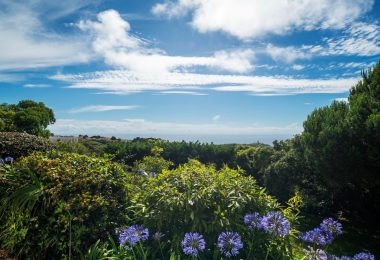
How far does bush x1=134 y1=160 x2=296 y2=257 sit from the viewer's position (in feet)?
12.8

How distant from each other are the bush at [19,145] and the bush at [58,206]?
4450 millimetres

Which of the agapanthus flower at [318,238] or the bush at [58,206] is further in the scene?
the bush at [58,206]

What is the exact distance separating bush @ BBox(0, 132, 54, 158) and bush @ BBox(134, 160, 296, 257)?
20.2 feet

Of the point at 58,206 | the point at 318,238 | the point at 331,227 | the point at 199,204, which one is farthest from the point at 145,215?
the point at 331,227

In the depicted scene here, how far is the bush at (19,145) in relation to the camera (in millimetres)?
9016

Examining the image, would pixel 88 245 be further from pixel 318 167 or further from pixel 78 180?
pixel 318 167

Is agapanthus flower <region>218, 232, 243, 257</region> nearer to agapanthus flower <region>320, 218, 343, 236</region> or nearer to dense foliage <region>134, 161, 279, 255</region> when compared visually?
dense foliage <region>134, 161, 279, 255</region>

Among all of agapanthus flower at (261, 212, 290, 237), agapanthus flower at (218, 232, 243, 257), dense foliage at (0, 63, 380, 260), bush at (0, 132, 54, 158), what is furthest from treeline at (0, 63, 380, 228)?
agapanthus flower at (261, 212, 290, 237)

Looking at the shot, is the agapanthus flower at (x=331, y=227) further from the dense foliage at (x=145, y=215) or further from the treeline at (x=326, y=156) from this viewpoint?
the treeline at (x=326, y=156)

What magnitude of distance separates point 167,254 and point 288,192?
1138cm

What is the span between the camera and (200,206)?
397 cm

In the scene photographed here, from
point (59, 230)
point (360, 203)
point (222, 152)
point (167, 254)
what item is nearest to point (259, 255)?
point (167, 254)

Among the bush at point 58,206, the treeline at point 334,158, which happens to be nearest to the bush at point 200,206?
the bush at point 58,206

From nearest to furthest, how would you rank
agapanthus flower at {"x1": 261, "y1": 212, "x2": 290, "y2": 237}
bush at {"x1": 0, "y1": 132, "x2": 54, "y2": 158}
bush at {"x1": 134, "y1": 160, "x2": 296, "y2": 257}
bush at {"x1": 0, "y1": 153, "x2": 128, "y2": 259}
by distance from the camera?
agapanthus flower at {"x1": 261, "y1": 212, "x2": 290, "y2": 237} → bush at {"x1": 134, "y1": 160, "x2": 296, "y2": 257} → bush at {"x1": 0, "y1": 153, "x2": 128, "y2": 259} → bush at {"x1": 0, "y1": 132, "x2": 54, "y2": 158}
